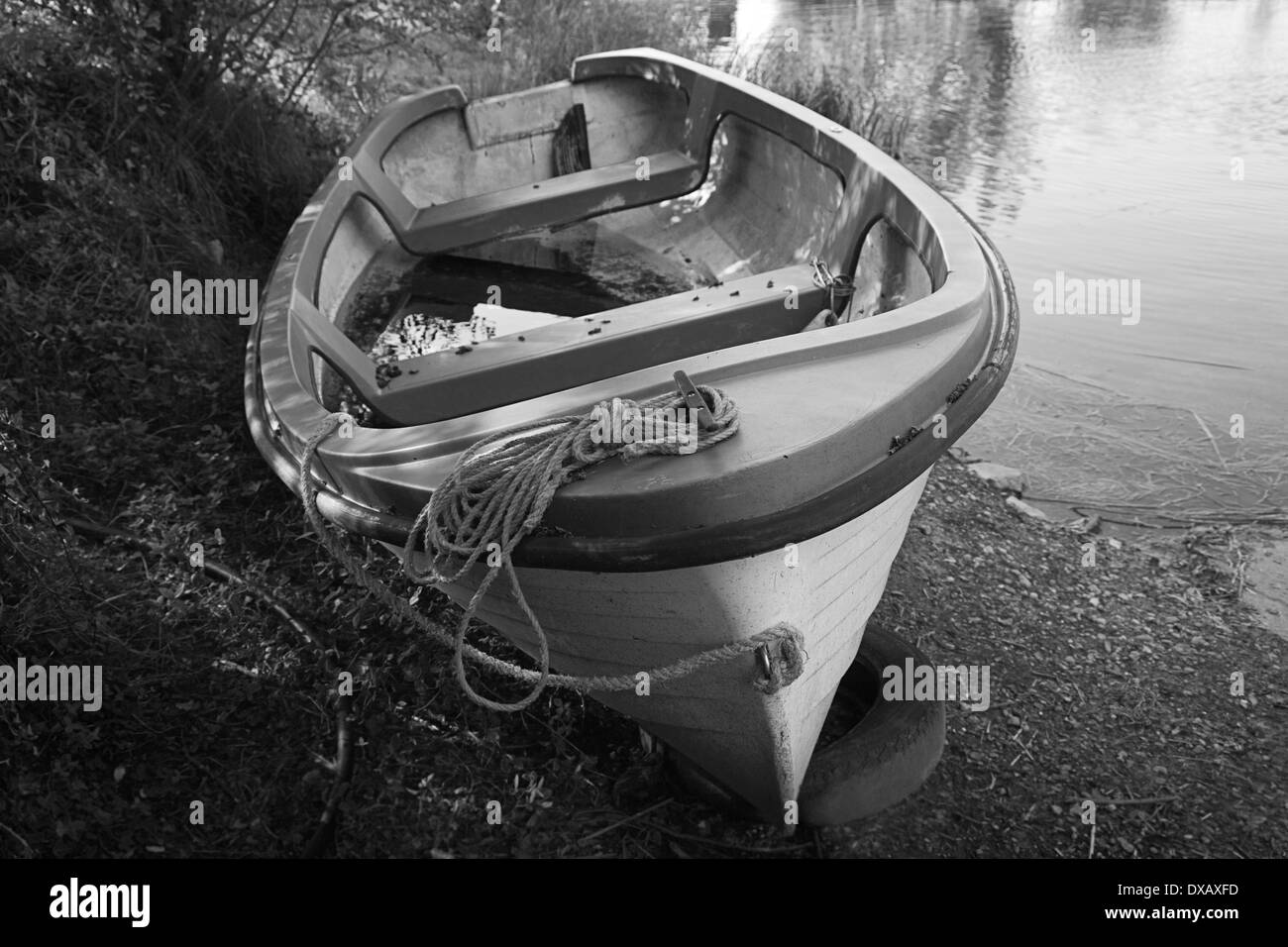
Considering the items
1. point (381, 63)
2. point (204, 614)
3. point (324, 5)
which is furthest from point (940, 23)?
point (204, 614)

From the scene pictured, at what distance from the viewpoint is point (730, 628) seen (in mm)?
2244

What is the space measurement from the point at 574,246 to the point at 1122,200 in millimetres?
4447

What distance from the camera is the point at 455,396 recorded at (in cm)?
310

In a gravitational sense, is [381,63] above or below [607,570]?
above

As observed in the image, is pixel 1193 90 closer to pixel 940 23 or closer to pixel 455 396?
pixel 940 23

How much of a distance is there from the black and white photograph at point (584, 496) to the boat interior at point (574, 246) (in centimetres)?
2

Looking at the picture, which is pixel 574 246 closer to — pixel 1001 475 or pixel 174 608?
pixel 1001 475

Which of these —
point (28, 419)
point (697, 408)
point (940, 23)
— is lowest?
point (28, 419)

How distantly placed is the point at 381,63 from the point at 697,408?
6745 mm

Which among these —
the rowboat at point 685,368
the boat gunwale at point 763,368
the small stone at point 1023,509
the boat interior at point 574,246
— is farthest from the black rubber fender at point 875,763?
the small stone at point 1023,509

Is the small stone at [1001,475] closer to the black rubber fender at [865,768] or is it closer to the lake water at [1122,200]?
the lake water at [1122,200]

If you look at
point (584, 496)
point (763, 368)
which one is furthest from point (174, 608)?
point (763, 368)

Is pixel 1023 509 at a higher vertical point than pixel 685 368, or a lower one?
lower
